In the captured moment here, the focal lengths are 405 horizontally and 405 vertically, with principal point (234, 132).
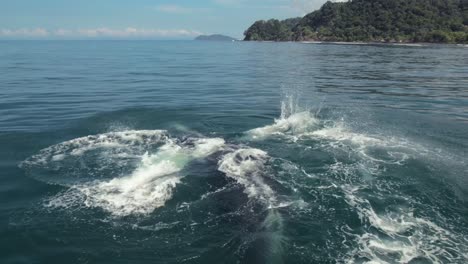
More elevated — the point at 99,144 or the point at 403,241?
the point at 99,144

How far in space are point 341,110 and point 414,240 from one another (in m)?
21.8

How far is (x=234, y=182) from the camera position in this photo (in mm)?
18453

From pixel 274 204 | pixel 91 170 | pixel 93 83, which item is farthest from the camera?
pixel 93 83

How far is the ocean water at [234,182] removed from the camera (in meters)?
13.7

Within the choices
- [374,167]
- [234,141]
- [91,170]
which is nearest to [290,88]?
[234,141]

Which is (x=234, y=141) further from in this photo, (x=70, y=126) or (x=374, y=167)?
(x=70, y=126)

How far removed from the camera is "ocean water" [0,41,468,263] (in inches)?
538

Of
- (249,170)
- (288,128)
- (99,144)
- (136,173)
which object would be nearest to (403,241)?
(249,170)

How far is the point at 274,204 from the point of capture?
645 inches

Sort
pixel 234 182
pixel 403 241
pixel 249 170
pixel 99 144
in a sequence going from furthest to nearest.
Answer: pixel 99 144 → pixel 249 170 → pixel 234 182 → pixel 403 241

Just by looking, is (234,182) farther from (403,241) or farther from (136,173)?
(403,241)

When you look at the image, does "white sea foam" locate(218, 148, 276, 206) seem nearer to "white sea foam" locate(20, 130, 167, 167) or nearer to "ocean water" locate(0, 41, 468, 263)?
"ocean water" locate(0, 41, 468, 263)

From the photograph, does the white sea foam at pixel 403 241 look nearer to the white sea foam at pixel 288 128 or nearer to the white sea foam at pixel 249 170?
the white sea foam at pixel 249 170

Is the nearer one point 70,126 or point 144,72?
point 70,126
